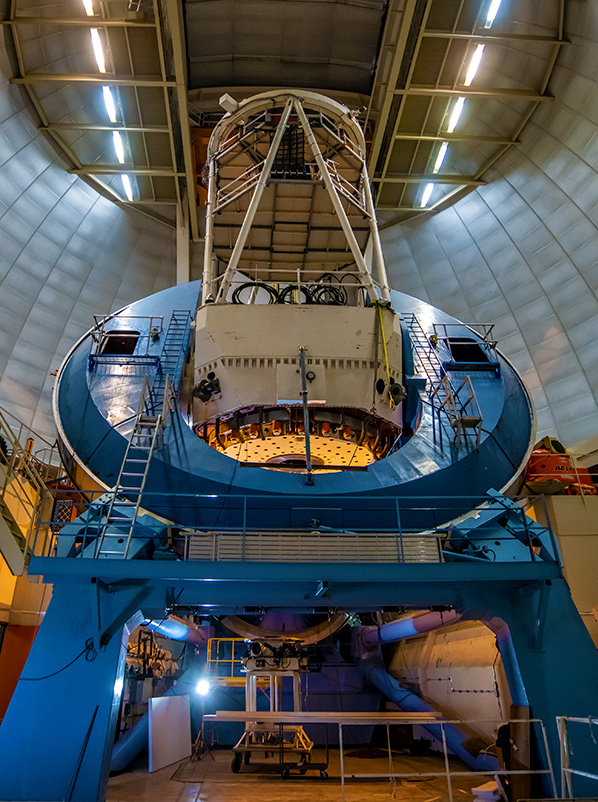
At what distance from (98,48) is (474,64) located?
12.5 meters

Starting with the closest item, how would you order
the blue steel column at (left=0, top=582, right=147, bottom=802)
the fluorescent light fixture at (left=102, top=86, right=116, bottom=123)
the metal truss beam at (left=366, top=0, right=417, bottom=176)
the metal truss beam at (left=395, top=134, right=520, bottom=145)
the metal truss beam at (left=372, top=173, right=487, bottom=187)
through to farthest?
1. the blue steel column at (left=0, top=582, right=147, bottom=802)
2. the metal truss beam at (left=366, top=0, right=417, bottom=176)
3. the fluorescent light fixture at (left=102, top=86, right=116, bottom=123)
4. the metal truss beam at (left=395, top=134, right=520, bottom=145)
5. the metal truss beam at (left=372, top=173, right=487, bottom=187)

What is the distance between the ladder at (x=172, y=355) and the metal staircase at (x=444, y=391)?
16.1 feet

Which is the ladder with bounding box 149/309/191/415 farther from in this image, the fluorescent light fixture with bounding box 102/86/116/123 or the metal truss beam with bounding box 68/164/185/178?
the fluorescent light fixture with bounding box 102/86/116/123

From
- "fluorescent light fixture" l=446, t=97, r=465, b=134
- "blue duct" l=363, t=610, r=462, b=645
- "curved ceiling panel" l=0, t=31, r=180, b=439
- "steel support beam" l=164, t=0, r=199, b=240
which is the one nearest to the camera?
"blue duct" l=363, t=610, r=462, b=645

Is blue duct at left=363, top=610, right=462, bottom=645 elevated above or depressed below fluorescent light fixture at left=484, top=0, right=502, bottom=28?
below

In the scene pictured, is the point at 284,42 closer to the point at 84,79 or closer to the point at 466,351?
the point at 84,79

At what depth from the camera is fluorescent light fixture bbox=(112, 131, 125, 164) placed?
2059cm

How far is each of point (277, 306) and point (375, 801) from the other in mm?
7737

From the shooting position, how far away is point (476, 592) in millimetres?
7617

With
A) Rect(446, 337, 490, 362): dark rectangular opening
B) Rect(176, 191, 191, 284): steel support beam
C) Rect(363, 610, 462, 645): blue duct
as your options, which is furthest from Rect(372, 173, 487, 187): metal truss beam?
Rect(363, 610, 462, 645): blue duct

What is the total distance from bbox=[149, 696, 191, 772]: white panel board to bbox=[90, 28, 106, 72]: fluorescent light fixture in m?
19.1

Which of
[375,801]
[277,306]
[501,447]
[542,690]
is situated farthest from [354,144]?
[375,801]

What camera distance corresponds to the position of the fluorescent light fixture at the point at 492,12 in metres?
17.7

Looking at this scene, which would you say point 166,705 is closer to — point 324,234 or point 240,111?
point 324,234
